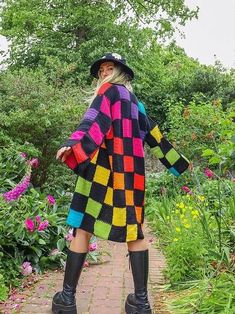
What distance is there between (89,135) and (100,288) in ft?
4.36

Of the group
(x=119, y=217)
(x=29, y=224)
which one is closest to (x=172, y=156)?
(x=119, y=217)

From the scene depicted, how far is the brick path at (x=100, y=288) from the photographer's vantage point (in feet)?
9.16

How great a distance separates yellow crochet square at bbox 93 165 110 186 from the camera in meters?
2.56

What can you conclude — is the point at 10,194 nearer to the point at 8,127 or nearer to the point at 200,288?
the point at 200,288

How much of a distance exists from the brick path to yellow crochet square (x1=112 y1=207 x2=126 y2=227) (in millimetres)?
603

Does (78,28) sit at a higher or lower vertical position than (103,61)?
higher

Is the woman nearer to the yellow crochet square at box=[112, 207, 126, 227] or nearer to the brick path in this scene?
the yellow crochet square at box=[112, 207, 126, 227]

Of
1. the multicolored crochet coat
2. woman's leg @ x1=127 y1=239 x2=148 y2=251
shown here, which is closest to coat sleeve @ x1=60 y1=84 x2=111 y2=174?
the multicolored crochet coat

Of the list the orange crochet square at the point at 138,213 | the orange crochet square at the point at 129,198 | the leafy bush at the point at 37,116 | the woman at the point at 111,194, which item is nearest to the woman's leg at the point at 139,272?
the woman at the point at 111,194

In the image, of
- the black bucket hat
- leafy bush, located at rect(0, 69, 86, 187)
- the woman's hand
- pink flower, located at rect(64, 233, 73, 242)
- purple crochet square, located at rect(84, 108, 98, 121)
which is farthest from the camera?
leafy bush, located at rect(0, 69, 86, 187)

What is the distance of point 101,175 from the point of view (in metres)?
2.57

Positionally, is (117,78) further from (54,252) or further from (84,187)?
(54,252)

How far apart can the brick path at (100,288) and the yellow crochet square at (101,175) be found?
0.83 m

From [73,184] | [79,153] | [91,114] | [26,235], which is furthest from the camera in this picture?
[73,184]
